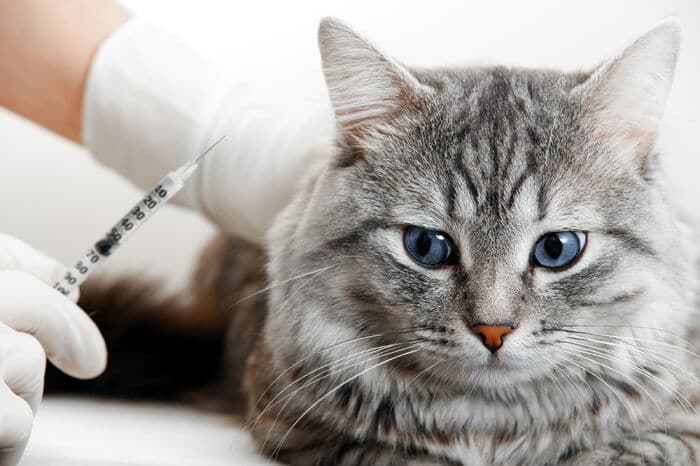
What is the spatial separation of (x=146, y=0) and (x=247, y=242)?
0.73 metres

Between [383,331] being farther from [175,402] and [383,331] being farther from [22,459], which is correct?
[175,402]

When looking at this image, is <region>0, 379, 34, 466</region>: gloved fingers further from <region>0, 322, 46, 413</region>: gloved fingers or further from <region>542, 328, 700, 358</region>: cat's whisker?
<region>542, 328, 700, 358</region>: cat's whisker

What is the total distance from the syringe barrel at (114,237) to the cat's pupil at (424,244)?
0.36 metres

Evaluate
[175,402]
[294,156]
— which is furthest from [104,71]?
[175,402]

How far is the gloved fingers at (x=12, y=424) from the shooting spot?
1.05m

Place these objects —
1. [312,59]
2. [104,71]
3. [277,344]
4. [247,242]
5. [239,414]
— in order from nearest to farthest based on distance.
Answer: [277,344], [239,414], [104,71], [247,242], [312,59]

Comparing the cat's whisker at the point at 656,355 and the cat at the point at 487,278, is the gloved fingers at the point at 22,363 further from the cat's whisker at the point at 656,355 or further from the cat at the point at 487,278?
the cat's whisker at the point at 656,355

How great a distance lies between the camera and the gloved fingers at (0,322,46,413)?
113cm

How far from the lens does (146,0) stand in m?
2.26

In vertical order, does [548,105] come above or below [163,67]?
above

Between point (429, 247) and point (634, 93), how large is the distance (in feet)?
1.20

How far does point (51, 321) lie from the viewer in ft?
4.06

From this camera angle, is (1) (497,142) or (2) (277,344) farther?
(2) (277,344)

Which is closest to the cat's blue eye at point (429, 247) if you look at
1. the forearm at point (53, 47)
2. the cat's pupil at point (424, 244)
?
the cat's pupil at point (424, 244)
